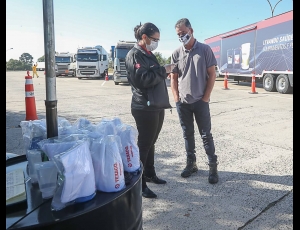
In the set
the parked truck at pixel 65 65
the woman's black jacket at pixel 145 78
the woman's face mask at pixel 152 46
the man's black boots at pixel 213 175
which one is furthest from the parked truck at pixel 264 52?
the parked truck at pixel 65 65

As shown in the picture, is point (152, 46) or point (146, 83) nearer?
point (146, 83)

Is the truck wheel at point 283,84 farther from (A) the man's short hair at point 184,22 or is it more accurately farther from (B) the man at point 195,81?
Result: (A) the man's short hair at point 184,22

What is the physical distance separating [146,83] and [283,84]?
1270 cm

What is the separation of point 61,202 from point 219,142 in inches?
168

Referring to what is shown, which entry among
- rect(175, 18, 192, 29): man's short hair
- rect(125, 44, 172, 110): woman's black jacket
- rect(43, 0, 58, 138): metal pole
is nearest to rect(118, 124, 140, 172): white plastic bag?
rect(43, 0, 58, 138): metal pole

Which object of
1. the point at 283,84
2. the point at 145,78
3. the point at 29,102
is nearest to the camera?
the point at 145,78

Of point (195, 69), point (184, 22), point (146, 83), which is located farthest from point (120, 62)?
point (146, 83)

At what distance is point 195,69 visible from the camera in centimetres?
341

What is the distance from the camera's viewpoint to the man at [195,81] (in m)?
3.39

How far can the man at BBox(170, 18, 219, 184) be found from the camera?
11.1ft

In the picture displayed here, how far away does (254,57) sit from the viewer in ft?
51.5

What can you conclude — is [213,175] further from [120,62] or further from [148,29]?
[120,62]

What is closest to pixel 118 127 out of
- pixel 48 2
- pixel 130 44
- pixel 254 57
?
pixel 48 2

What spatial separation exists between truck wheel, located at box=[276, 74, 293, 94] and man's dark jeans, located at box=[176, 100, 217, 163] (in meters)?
11.3
